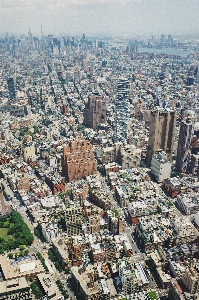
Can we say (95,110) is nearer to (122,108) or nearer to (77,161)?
(122,108)

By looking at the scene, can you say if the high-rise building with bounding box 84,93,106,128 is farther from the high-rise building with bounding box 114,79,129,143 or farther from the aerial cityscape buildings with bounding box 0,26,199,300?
the high-rise building with bounding box 114,79,129,143

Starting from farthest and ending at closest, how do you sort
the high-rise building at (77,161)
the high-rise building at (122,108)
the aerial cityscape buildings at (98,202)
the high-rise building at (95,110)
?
the high-rise building at (95,110), the high-rise building at (122,108), the high-rise building at (77,161), the aerial cityscape buildings at (98,202)

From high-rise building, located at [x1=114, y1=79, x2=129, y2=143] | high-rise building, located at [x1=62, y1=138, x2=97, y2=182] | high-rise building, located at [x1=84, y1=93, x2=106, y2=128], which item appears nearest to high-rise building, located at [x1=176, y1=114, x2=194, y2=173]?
high-rise building, located at [x1=62, y1=138, x2=97, y2=182]

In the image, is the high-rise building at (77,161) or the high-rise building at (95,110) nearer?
the high-rise building at (77,161)

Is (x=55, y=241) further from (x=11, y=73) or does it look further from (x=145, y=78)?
(x=11, y=73)

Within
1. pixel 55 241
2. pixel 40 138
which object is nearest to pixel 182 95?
pixel 40 138

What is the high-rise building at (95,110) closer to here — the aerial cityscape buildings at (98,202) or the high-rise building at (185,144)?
the aerial cityscape buildings at (98,202)

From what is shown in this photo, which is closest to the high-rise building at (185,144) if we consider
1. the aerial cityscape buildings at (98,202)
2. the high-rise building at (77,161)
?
the aerial cityscape buildings at (98,202)
